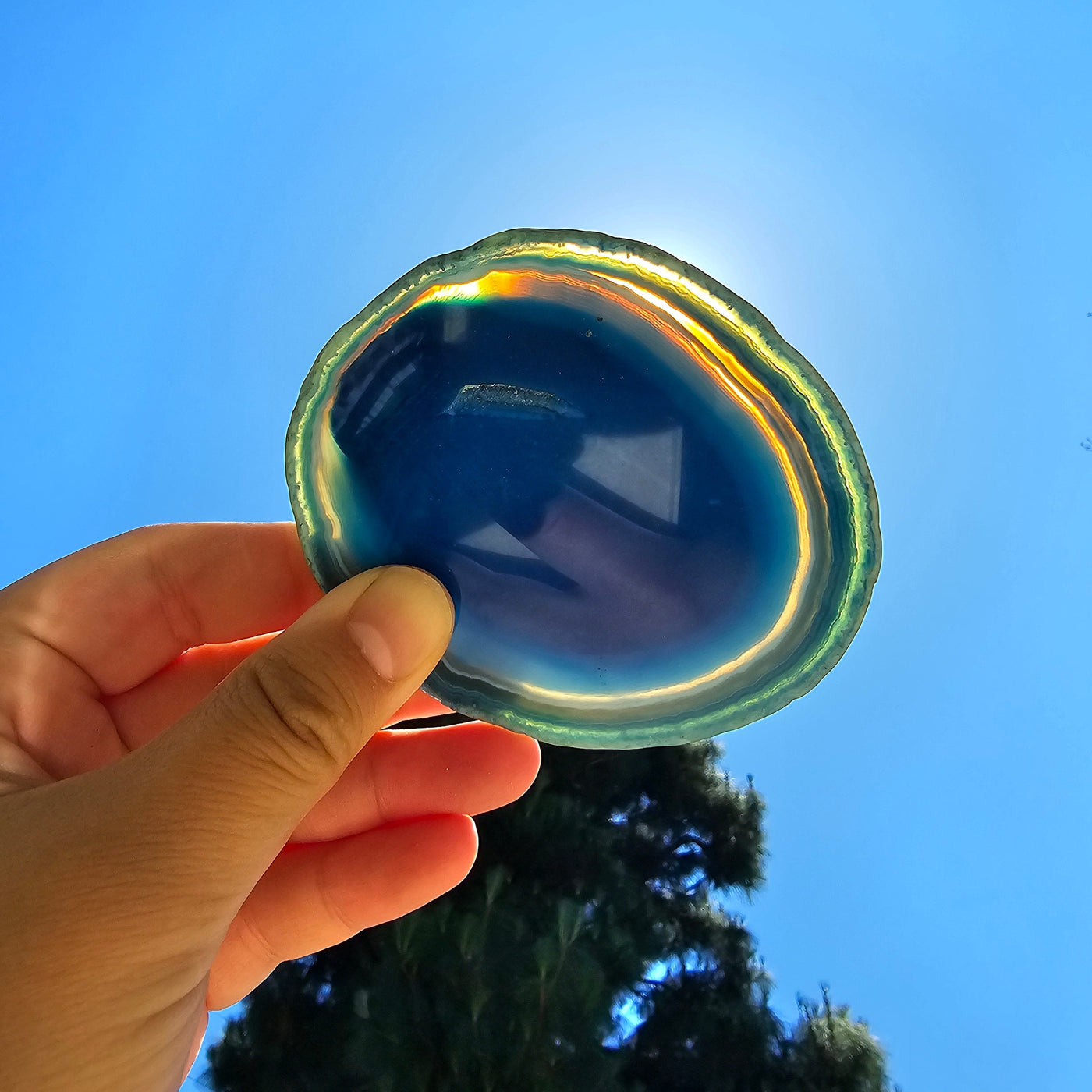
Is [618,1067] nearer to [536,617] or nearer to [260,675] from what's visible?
[536,617]

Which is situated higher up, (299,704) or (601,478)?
(601,478)

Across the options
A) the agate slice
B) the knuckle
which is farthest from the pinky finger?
the knuckle

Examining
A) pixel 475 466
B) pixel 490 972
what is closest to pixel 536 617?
pixel 475 466

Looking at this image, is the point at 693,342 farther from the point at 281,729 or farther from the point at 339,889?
the point at 339,889

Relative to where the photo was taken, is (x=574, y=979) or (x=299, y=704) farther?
(x=574, y=979)

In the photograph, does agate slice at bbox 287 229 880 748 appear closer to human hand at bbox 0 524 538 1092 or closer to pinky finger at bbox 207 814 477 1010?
human hand at bbox 0 524 538 1092

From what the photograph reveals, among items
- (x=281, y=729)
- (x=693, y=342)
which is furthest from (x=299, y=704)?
(x=693, y=342)
